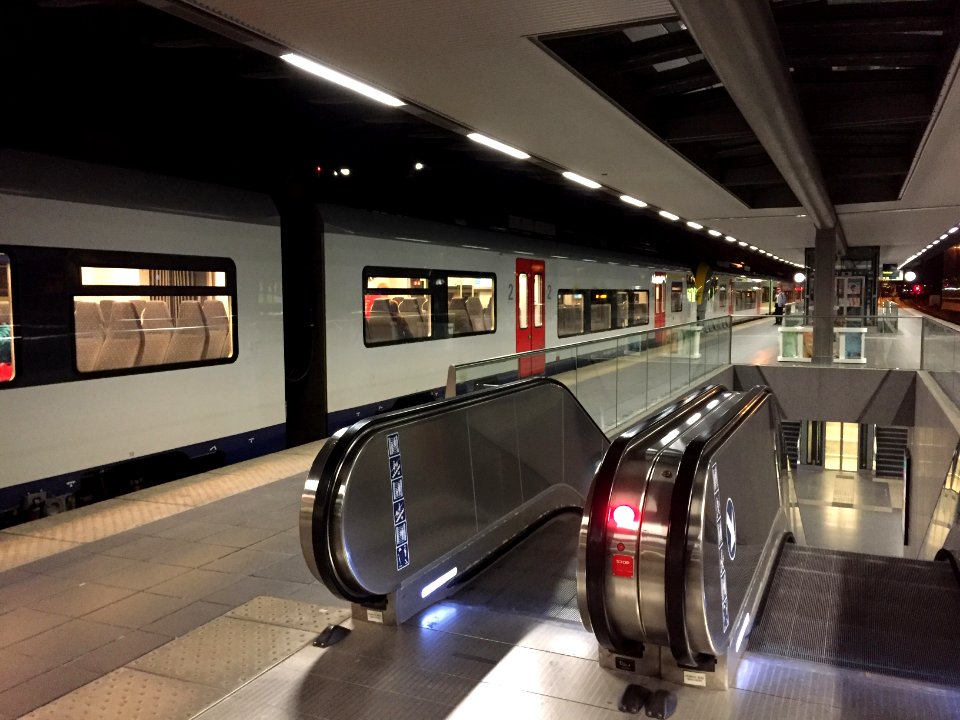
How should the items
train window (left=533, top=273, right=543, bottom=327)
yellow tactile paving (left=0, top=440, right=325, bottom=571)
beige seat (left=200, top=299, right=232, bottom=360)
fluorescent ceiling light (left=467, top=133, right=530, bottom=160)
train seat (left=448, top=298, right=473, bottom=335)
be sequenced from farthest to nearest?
train window (left=533, top=273, right=543, bottom=327) → train seat (left=448, top=298, right=473, bottom=335) → fluorescent ceiling light (left=467, top=133, right=530, bottom=160) → beige seat (left=200, top=299, right=232, bottom=360) → yellow tactile paving (left=0, top=440, right=325, bottom=571)

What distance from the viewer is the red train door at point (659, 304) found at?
20.2 m

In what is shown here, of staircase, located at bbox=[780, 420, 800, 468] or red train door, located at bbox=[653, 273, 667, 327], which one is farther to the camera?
staircase, located at bbox=[780, 420, 800, 468]

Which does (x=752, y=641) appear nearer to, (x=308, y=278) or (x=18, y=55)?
(x=308, y=278)

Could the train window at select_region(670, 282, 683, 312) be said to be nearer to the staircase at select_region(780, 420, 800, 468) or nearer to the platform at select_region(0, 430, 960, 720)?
the staircase at select_region(780, 420, 800, 468)

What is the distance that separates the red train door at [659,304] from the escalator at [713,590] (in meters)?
15.6

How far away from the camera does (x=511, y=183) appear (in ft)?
54.1

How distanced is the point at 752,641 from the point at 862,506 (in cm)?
2172

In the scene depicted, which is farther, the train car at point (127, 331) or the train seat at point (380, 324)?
the train seat at point (380, 324)

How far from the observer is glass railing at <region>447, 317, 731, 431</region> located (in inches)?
285

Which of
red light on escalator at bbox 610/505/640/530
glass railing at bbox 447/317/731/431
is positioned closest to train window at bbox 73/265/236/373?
glass railing at bbox 447/317/731/431

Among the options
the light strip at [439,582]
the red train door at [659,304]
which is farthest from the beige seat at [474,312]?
the red train door at [659,304]

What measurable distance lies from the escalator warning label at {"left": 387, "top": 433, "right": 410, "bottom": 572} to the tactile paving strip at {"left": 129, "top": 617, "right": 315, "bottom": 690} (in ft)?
2.19

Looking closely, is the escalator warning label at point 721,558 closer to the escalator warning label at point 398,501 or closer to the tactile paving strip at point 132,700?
the escalator warning label at point 398,501

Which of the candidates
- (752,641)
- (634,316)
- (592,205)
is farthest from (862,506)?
(752,641)
